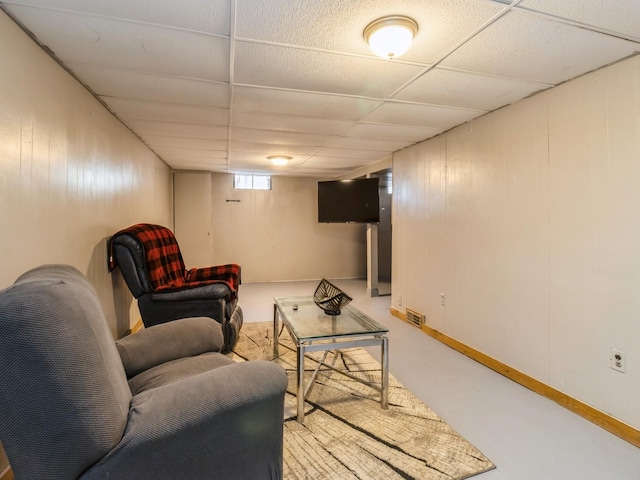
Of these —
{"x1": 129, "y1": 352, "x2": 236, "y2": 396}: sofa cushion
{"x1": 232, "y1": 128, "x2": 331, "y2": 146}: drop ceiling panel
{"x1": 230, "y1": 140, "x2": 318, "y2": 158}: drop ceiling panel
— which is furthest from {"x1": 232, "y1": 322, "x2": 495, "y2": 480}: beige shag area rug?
{"x1": 230, "y1": 140, "x2": 318, "y2": 158}: drop ceiling panel

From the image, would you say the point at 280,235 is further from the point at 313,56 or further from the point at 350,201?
the point at 313,56

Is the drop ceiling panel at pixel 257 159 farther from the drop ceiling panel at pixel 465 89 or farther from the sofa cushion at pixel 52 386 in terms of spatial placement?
the sofa cushion at pixel 52 386

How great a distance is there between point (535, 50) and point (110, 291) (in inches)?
136

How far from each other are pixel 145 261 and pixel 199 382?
6.29 ft

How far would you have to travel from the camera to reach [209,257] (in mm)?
5816

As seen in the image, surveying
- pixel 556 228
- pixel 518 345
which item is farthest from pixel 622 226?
pixel 518 345

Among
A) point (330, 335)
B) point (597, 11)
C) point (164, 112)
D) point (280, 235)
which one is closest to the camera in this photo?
point (597, 11)

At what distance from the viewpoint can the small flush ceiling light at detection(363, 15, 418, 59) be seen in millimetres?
1469

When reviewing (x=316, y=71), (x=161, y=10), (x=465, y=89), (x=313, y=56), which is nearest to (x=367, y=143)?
(x=465, y=89)

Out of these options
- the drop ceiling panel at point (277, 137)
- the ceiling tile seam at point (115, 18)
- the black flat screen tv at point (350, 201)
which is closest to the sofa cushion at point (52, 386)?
the ceiling tile seam at point (115, 18)

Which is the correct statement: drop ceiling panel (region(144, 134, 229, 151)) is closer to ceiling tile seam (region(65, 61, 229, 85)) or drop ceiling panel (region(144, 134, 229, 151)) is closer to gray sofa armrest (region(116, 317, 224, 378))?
ceiling tile seam (region(65, 61, 229, 85))

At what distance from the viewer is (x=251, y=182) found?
636 centimetres

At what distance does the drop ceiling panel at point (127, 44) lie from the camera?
58.6 inches

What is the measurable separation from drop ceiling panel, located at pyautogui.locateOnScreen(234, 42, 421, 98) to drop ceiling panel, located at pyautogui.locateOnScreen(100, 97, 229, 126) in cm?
71
